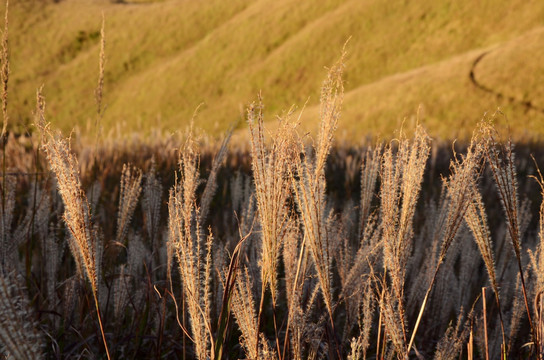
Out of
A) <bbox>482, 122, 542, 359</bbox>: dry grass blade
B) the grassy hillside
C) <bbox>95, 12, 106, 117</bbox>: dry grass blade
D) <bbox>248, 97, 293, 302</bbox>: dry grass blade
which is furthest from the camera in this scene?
the grassy hillside

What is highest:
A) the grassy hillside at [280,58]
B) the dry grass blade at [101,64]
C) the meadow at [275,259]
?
the grassy hillside at [280,58]

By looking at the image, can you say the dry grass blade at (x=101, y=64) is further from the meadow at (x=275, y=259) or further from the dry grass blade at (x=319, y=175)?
the dry grass blade at (x=319, y=175)

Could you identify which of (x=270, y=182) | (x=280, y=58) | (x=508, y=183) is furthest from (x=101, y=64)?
(x=280, y=58)

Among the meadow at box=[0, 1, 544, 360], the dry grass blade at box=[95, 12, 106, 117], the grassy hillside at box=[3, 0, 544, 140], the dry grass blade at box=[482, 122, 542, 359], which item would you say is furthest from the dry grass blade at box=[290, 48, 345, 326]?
the grassy hillside at box=[3, 0, 544, 140]

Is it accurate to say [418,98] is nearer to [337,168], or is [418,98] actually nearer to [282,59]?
[337,168]

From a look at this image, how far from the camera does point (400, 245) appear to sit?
1.39 meters

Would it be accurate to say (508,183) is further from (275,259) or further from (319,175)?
(275,259)

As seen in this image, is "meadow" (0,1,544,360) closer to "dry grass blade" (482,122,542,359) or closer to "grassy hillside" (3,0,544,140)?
"dry grass blade" (482,122,542,359)

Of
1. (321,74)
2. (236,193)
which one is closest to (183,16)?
(321,74)

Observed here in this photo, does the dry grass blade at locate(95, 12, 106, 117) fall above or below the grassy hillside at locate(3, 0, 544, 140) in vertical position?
below

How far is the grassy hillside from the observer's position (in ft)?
74.7

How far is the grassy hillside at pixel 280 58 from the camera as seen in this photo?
2278 cm

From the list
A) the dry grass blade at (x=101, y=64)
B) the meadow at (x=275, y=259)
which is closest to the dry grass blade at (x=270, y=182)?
the meadow at (x=275, y=259)

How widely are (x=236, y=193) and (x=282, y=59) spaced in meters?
39.6
